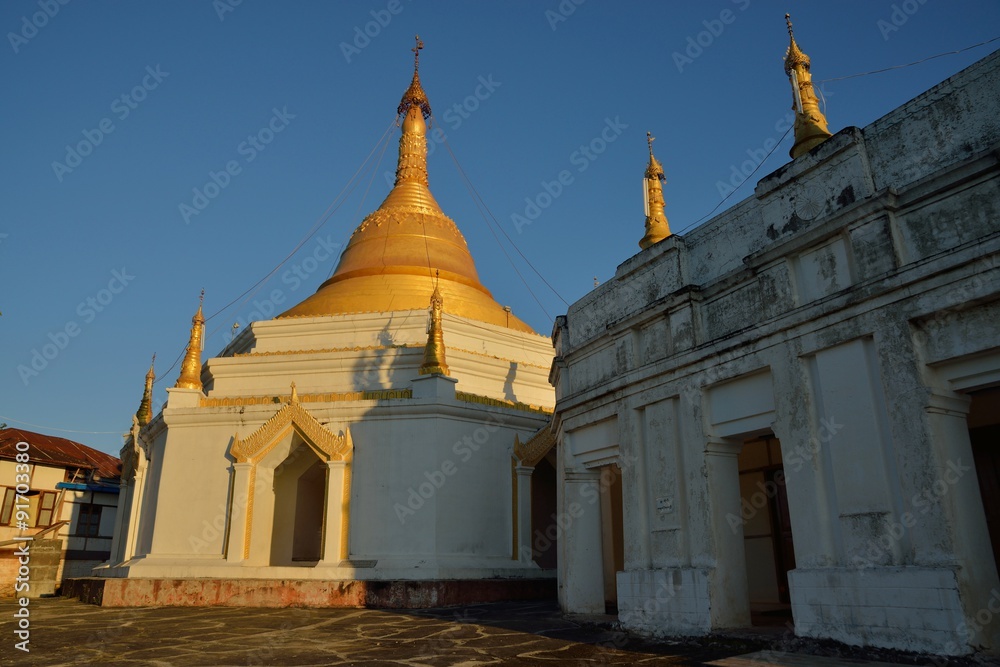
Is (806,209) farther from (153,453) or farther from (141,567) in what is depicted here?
(153,453)

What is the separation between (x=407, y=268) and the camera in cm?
2105

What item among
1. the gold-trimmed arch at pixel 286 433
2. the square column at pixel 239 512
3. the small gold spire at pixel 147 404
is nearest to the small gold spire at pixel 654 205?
the gold-trimmed arch at pixel 286 433

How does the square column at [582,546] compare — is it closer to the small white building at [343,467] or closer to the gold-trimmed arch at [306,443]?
the small white building at [343,467]

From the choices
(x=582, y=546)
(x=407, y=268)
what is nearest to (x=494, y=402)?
(x=582, y=546)

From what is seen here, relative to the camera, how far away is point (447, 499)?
46.5 ft

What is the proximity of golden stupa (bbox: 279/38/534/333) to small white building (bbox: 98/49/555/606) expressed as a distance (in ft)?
1.88

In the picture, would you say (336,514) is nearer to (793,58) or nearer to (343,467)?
(343,467)

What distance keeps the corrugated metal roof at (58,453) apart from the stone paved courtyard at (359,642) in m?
15.9

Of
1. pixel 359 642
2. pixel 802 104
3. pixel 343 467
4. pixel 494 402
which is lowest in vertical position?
pixel 359 642

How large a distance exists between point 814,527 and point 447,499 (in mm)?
8642

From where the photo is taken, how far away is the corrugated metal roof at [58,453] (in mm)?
25312

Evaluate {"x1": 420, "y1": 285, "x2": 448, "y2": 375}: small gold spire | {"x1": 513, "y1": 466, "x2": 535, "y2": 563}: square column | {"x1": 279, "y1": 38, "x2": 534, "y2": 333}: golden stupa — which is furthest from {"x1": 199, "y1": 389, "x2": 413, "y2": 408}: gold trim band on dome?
{"x1": 279, "y1": 38, "x2": 534, "y2": 333}: golden stupa

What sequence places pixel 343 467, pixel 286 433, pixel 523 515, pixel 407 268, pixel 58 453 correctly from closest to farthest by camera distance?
1. pixel 343 467
2. pixel 286 433
3. pixel 523 515
4. pixel 407 268
5. pixel 58 453

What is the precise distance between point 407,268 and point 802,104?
44.2 ft
